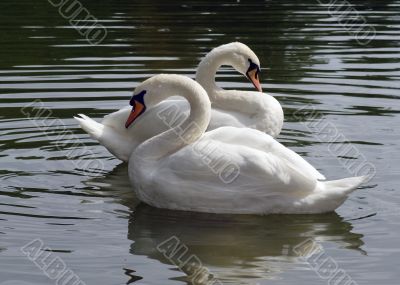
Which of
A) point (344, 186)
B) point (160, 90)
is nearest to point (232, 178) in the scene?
point (344, 186)

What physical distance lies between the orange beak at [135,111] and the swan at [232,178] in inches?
15.4

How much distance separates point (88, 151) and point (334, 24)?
990 centimetres

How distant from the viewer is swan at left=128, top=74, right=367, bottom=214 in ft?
27.2

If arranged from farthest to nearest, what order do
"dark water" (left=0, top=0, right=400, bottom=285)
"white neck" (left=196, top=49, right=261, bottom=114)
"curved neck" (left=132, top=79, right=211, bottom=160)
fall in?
1. "white neck" (left=196, top=49, right=261, bottom=114)
2. "curved neck" (left=132, top=79, right=211, bottom=160)
3. "dark water" (left=0, top=0, right=400, bottom=285)

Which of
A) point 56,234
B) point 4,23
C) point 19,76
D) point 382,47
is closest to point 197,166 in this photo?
point 56,234

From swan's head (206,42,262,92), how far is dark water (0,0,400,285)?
0.76m

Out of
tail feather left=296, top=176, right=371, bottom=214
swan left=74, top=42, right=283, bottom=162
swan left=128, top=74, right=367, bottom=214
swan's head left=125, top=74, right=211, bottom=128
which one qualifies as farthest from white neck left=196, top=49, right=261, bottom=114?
tail feather left=296, top=176, right=371, bottom=214

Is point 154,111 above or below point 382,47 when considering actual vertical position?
below

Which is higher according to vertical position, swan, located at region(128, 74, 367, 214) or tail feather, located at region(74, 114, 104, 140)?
tail feather, located at region(74, 114, 104, 140)

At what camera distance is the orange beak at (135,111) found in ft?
29.8

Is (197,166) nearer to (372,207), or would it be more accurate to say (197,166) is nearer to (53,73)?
(372,207)

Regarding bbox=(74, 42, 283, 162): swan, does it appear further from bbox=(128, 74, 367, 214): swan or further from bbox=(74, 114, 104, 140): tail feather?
bbox=(128, 74, 367, 214): swan

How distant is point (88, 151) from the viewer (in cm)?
1060

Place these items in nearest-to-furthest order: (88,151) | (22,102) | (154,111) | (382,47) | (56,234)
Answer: (56,234)
(154,111)
(88,151)
(22,102)
(382,47)
